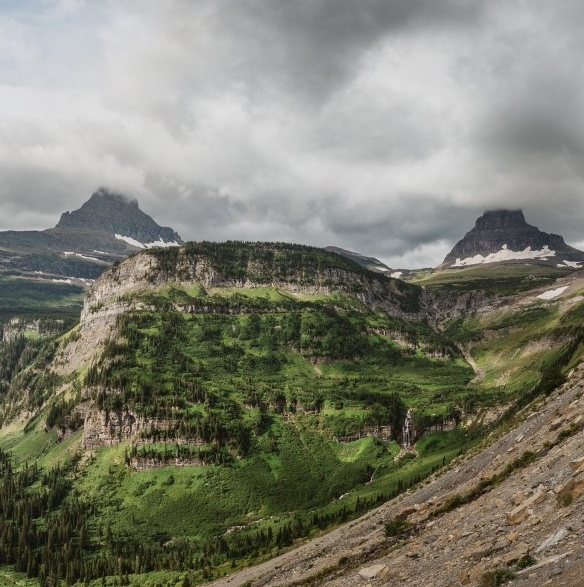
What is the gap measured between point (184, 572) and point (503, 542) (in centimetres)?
14111

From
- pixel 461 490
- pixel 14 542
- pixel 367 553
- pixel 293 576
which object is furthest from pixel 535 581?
pixel 14 542

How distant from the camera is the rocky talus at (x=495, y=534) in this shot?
29.0 m

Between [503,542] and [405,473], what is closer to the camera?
[503,542]

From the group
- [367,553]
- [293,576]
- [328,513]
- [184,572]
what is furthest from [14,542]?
[367,553]

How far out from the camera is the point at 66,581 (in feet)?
545

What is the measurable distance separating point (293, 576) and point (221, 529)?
446 feet

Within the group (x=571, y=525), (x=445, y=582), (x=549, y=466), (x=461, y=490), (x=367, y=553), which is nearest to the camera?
(x=571, y=525)

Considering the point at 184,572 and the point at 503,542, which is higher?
the point at 503,542

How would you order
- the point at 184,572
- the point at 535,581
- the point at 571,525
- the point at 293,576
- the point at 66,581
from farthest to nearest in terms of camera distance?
1. the point at 66,581
2. the point at 184,572
3. the point at 293,576
4. the point at 571,525
5. the point at 535,581

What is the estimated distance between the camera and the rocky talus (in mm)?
29025

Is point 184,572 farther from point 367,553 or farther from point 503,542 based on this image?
point 503,542

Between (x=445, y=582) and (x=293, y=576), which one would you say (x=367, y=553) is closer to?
(x=293, y=576)

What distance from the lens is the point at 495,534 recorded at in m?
37.2

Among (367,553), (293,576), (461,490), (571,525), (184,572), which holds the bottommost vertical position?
(184,572)
